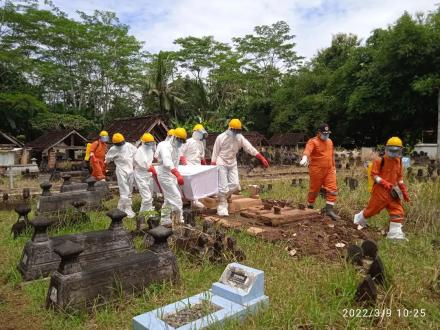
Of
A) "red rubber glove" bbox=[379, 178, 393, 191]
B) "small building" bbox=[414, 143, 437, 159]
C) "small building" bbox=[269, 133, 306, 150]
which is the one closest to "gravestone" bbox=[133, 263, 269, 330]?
"red rubber glove" bbox=[379, 178, 393, 191]

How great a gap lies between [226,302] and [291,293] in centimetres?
76

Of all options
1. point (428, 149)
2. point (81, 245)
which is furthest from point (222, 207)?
point (428, 149)

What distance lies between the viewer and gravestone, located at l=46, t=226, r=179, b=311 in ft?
11.4

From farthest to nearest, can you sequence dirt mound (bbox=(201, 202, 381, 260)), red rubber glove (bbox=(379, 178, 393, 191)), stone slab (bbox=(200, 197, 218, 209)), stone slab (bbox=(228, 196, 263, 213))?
stone slab (bbox=(200, 197, 218, 209)), stone slab (bbox=(228, 196, 263, 213)), red rubber glove (bbox=(379, 178, 393, 191)), dirt mound (bbox=(201, 202, 381, 260))

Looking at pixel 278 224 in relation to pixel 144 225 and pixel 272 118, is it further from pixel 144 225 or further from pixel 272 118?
pixel 272 118

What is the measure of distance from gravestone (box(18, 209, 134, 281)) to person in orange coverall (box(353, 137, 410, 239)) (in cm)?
379

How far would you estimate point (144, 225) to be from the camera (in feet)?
20.7

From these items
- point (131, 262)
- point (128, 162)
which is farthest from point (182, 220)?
point (131, 262)

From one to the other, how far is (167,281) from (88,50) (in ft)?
98.5

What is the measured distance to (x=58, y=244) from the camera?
4.67 meters

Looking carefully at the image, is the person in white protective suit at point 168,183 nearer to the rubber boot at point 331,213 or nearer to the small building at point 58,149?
the rubber boot at point 331,213

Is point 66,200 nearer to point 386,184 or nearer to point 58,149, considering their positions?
point 386,184

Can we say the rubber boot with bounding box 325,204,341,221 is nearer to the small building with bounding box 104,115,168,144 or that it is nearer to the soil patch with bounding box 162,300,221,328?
the soil patch with bounding box 162,300,221,328

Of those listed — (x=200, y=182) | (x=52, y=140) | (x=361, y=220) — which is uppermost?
(x=52, y=140)
